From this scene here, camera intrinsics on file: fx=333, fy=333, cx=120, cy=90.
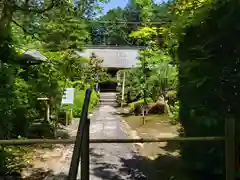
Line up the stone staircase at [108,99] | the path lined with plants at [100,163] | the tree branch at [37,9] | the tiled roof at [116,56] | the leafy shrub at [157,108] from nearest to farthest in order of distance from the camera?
the path lined with plants at [100,163] < the tree branch at [37,9] < the leafy shrub at [157,108] < the stone staircase at [108,99] < the tiled roof at [116,56]

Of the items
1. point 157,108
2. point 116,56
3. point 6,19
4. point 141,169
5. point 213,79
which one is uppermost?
point 116,56

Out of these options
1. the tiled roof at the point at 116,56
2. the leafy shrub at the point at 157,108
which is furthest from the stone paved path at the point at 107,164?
the tiled roof at the point at 116,56

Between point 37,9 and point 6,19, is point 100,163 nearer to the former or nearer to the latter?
point 6,19

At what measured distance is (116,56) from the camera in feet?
96.5

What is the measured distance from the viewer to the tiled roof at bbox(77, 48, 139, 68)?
27344 millimetres

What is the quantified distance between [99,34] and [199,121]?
130ft

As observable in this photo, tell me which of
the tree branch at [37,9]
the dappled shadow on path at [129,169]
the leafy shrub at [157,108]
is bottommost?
the dappled shadow on path at [129,169]

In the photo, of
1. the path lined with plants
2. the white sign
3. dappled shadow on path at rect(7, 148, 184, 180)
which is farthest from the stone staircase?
dappled shadow on path at rect(7, 148, 184, 180)

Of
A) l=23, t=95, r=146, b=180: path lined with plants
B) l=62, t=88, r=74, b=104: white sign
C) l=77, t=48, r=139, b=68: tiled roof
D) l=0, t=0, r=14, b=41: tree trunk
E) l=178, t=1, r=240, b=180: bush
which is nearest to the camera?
l=178, t=1, r=240, b=180: bush

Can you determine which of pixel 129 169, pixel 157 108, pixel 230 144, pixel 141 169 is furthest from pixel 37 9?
pixel 157 108

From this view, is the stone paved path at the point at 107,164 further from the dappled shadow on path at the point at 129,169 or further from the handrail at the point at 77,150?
the handrail at the point at 77,150

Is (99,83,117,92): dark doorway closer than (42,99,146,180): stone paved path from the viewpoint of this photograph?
No

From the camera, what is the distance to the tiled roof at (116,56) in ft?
89.7

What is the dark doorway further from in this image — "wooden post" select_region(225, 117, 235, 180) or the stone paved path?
"wooden post" select_region(225, 117, 235, 180)
